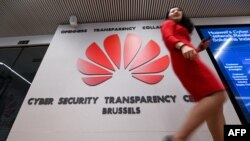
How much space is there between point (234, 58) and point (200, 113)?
2.03 meters

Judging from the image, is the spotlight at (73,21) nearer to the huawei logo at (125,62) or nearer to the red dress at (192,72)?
the huawei logo at (125,62)

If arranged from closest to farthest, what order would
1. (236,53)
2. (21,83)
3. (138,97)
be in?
(138,97), (236,53), (21,83)

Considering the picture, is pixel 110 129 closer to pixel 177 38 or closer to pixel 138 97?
pixel 138 97

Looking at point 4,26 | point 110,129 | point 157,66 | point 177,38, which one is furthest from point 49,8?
point 177,38

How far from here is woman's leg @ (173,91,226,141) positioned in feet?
4.24

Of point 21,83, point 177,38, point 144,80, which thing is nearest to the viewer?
point 177,38

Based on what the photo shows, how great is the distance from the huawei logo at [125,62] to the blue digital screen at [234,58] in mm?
780

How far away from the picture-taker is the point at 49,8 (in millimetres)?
3604

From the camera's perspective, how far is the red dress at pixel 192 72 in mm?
1409

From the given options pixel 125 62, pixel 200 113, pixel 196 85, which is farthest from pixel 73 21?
pixel 200 113

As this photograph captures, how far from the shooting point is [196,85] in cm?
146

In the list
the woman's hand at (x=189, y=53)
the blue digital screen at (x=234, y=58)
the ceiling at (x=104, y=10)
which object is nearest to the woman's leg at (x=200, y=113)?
the woman's hand at (x=189, y=53)

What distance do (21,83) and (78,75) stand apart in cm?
129

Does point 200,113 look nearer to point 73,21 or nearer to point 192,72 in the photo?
point 192,72
